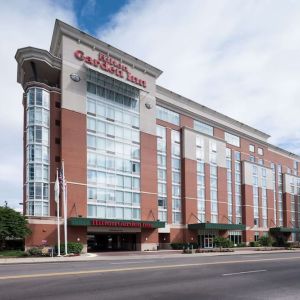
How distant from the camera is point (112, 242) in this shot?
6125 cm

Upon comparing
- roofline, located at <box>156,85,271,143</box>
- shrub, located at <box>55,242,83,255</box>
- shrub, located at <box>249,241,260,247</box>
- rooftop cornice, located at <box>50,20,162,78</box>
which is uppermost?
rooftop cornice, located at <box>50,20,162,78</box>

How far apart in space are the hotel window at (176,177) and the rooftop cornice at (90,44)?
38.8ft

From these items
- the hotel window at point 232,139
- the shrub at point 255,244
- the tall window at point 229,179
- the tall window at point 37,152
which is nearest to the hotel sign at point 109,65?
the tall window at point 37,152

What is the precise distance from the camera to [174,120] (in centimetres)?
6762

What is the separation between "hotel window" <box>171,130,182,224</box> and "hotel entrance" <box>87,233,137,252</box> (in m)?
8.45

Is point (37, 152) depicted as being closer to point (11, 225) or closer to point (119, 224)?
point (11, 225)

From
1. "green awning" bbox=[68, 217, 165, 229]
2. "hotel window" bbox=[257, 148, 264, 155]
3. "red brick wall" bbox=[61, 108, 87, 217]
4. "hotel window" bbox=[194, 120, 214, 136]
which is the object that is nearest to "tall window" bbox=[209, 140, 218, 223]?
"hotel window" bbox=[194, 120, 214, 136]

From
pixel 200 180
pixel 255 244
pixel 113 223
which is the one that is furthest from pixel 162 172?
pixel 255 244

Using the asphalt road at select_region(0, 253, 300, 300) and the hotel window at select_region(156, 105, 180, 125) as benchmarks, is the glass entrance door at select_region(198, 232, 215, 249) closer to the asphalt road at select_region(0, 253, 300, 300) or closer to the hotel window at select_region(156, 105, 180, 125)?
the hotel window at select_region(156, 105, 180, 125)

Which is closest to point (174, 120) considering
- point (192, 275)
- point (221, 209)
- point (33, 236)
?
point (221, 209)

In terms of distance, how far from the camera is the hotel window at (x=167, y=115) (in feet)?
213

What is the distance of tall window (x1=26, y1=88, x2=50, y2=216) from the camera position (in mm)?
48125

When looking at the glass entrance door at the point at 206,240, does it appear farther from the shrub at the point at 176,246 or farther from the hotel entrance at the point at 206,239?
the shrub at the point at 176,246

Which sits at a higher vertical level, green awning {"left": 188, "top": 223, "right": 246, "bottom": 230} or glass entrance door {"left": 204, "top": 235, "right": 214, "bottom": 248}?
green awning {"left": 188, "top": 223, "right": 246, "bottom": 230}
